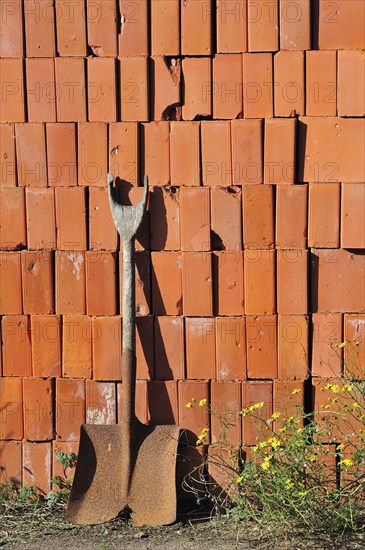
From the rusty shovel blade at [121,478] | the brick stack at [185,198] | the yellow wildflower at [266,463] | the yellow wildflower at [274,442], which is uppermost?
the brick stack at [185,198]

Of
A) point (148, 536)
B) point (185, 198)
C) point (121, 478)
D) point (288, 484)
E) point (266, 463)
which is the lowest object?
point (148, 536)

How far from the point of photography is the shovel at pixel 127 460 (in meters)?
4.28

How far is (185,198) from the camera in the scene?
4395 millimetres

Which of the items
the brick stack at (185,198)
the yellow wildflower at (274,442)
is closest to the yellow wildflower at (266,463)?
the yellow wildflower at (274,442)

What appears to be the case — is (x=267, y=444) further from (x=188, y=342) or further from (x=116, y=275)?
(x=116, y=275)

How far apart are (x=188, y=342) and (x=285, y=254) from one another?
67cm

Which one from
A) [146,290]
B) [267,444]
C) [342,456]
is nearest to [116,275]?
[146,290]

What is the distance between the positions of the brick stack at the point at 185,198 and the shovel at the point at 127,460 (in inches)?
5.1

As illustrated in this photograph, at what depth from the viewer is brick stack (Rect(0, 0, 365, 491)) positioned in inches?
170

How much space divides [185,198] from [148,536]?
1669 mm

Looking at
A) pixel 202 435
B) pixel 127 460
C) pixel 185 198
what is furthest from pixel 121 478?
pixel 185 198

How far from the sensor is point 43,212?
4.48 m

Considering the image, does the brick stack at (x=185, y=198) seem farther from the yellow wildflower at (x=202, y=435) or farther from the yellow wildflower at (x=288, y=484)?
the yellow wildflower at (x=288, y=484)

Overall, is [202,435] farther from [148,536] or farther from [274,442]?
[148,536]
